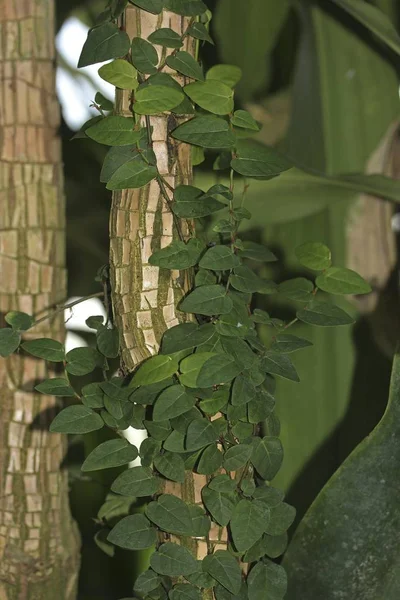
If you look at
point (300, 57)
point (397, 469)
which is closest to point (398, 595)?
point (397, 469)

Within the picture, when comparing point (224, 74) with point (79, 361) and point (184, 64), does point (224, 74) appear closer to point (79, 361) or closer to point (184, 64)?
point (184, 64)

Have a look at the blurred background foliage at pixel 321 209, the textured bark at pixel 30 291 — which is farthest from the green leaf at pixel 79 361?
the blurred background foliage at pixel 321 209

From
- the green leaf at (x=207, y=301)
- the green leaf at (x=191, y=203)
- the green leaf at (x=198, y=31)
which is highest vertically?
the green leaf at (x=198, y=31)

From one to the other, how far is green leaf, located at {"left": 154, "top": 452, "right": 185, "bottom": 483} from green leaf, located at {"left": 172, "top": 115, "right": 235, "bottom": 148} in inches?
6.0

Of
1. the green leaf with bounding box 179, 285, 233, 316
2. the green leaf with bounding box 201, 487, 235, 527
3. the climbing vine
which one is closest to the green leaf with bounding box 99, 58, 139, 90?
the climbing vine

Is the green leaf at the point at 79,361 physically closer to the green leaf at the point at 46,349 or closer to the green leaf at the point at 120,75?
the green leaf at the point at 46,349

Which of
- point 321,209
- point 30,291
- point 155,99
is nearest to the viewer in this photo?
point 155,99

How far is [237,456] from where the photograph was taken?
396mm

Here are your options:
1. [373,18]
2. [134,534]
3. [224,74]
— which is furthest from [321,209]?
[134,534]

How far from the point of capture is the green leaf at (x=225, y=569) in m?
0.40

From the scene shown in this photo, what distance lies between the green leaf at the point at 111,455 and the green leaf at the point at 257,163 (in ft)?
0.49

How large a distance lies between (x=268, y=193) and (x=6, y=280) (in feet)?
0.75

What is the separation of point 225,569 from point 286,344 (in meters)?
0.12

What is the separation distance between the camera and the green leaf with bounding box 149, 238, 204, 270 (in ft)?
1.25
